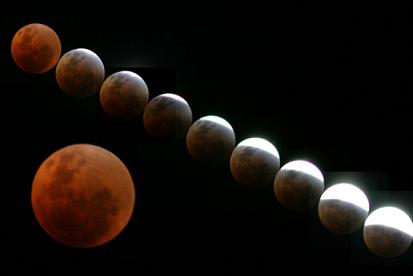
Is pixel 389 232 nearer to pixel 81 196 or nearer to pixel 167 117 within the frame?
pixel 167 117

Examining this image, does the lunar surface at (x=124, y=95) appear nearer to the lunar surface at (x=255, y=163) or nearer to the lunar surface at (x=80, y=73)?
the lunar surface at (x=80, y=73)

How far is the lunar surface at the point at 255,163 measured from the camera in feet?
16.3

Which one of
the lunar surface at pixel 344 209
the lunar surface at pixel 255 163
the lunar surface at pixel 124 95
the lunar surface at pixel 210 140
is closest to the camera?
the lunar surface at pixel 344 209

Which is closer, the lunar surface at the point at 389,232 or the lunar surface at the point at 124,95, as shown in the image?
the lunar surface at the point at 389,232

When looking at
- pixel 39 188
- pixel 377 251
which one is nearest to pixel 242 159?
pixel 377 251

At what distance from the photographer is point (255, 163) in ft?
16.3

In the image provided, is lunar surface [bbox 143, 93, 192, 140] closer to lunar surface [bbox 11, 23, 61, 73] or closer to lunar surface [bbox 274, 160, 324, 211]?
lunar surface [bbox 274, 160, 324, 211]

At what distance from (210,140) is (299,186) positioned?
92 cm

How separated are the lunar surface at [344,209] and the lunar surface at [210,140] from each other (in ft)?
3.34

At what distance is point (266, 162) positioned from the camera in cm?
496

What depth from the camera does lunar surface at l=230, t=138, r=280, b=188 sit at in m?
4.96

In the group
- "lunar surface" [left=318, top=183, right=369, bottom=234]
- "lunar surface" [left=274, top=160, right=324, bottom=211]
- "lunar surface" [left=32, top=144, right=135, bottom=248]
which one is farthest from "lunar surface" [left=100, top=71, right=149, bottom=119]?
"lunar surface" [left=318, top=183, right=369, bottom=234]

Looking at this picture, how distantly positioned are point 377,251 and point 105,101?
2882 mm

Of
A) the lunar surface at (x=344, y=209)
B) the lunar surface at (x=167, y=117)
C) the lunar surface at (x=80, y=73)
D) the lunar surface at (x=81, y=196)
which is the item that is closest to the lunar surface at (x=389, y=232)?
the lunar surface at (x=344, y=209)
